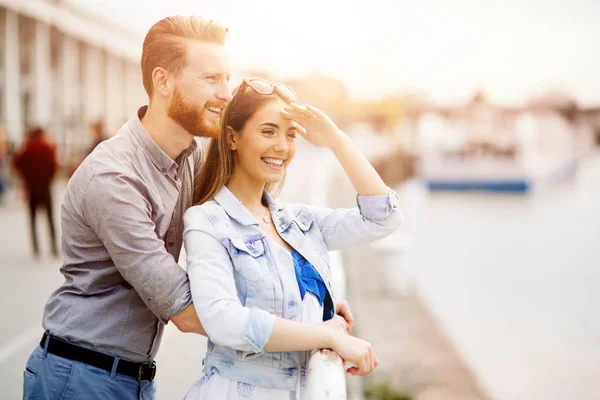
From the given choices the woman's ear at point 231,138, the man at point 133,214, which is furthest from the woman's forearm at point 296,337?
the woman's ear at point 231,138

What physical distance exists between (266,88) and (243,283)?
606 mm

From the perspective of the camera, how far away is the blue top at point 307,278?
206cm

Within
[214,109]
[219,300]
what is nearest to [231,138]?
[214,109]

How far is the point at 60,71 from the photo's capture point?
19.7 meters

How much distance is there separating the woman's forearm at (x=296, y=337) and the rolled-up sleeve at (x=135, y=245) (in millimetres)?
280

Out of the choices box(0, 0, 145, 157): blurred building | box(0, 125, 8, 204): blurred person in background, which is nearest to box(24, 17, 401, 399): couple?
box(0, 0, 145, 157): blurred building

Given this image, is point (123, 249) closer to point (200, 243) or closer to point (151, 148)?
point (200, 243)

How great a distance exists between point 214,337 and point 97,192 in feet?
1.77

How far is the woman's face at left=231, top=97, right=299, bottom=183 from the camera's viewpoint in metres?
2.13

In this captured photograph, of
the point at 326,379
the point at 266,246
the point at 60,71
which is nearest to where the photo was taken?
the point at 326,379

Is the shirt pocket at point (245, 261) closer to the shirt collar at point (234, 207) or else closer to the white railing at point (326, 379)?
→ the shirt collar at point (234, 207)

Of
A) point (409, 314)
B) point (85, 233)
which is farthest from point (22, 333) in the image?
point (409, 314)

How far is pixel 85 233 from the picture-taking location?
2.06 meters

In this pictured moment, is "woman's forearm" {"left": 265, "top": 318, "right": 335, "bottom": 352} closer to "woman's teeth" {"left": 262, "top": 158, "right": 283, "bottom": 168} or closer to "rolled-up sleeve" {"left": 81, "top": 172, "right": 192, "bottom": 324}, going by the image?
"rolled-up sleeve" {"left": 81, "top": 172, "right": 192, "bottom": 324}
